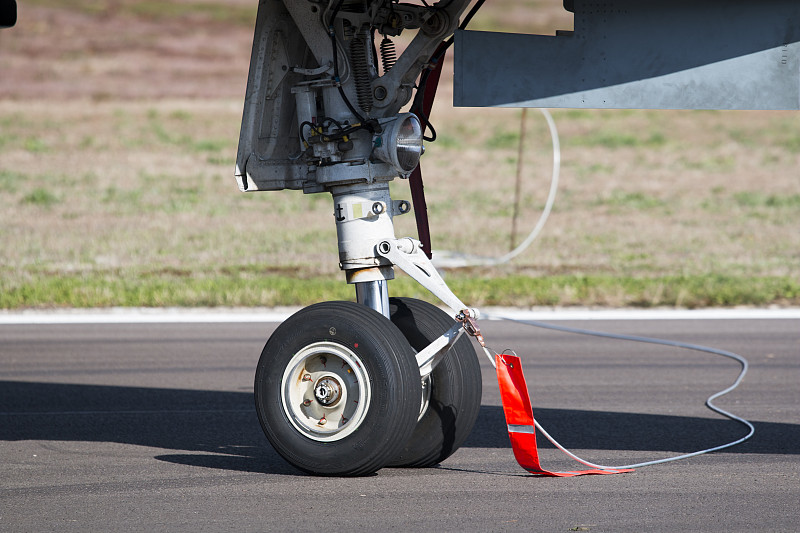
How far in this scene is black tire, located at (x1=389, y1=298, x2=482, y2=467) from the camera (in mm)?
5828

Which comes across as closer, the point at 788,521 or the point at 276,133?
the point at 788,521

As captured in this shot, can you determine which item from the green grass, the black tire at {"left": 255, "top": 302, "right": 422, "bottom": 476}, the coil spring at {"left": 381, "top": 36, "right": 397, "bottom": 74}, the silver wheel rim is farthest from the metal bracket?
the green grass

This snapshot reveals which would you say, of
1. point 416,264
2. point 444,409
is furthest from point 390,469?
point 416,264

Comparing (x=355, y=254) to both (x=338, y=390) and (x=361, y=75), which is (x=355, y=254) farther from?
(x=361, y=75)

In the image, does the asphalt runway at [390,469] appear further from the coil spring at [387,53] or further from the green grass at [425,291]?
the green grass at [425,291]

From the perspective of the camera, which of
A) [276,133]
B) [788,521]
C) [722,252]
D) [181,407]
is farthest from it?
[722,252]

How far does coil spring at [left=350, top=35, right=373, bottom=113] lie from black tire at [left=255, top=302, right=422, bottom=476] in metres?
1.05

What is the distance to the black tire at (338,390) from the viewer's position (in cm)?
534

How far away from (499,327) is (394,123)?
5.85 meters

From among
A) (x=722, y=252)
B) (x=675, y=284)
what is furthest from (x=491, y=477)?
(x=722, y=252)

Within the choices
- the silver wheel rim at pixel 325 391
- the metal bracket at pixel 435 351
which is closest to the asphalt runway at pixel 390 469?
the silver wheel rim at pixel 325 391

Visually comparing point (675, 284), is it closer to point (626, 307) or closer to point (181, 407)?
point (626, 307)

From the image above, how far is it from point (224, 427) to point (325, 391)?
1718 mm

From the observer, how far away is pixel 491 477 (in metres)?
5.72
